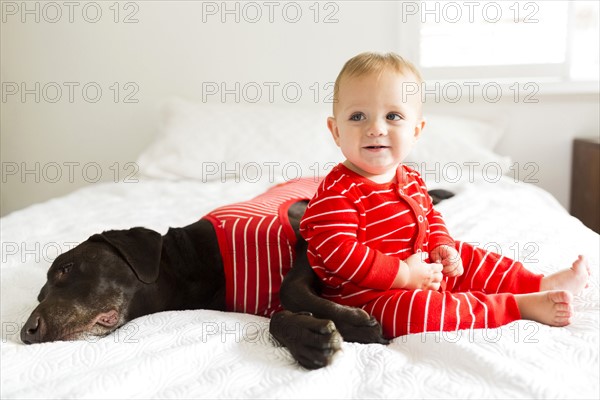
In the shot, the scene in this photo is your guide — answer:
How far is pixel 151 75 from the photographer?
3332 millimetres

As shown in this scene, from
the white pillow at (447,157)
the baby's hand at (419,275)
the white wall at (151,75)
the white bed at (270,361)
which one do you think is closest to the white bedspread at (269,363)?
the white bed at (270,361)

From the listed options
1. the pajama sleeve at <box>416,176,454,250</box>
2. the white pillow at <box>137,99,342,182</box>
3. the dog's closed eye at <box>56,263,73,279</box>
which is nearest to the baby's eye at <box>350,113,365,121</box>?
the pajama sleeve at <box>416,176,454,250</box>

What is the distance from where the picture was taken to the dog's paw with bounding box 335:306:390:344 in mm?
1070

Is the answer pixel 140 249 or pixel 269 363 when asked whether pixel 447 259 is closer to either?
pixel 269 363

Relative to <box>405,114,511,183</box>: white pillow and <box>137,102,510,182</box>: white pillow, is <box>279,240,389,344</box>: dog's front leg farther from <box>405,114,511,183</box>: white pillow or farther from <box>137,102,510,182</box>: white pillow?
<box>405,114,511,183</box>: white pillow

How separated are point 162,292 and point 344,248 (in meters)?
0.40

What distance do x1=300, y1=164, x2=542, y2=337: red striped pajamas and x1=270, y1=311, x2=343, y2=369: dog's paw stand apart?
15 centimetres

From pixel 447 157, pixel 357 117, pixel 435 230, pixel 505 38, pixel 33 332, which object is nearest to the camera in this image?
pixel 33 332

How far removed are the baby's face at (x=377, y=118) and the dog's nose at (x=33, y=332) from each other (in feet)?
2.13

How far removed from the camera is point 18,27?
3.46m

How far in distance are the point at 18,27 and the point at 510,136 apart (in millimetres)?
2711

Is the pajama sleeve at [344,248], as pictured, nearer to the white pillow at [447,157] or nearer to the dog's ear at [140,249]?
the dog's ear at [140,249]

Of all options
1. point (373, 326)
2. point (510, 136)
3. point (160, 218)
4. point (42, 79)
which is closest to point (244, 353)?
point (373, 326)

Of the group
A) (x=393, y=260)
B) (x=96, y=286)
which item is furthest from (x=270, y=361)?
(x=96, y=286)
